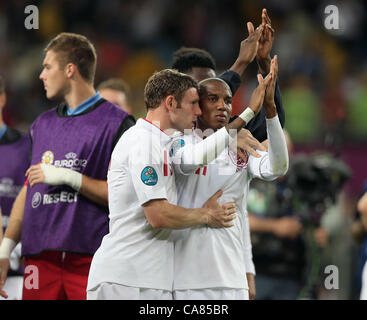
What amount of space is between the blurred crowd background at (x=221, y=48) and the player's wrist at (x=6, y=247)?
5.16m

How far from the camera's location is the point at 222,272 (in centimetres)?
358

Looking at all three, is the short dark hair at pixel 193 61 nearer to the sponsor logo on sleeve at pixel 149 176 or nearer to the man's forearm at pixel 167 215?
the sponsor logo on sleeve at pixel 149 176

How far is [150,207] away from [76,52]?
1.60 m

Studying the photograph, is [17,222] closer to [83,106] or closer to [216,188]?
[83,106]

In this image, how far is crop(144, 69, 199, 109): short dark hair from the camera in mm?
3711

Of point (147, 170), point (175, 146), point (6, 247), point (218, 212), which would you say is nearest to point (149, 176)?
point (147, 170)

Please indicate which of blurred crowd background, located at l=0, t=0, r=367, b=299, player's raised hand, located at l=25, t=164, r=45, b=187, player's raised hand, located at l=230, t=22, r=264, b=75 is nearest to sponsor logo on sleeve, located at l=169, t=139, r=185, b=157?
player's raised hand, located at l=230, t=22, r=264, b=75

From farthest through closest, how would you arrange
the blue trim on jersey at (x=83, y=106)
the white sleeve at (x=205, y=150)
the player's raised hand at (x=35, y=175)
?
1. the blue trim on jersey at (x=83, y=106)
2. the player's raised hand at (x=35, y=175)
3. the white sleeve at (x=205, y=150)

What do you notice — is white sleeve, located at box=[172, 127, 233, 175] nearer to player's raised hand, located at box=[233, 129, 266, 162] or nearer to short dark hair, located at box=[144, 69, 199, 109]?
player's raised hand, located at box=[233, 129, 266, 162]

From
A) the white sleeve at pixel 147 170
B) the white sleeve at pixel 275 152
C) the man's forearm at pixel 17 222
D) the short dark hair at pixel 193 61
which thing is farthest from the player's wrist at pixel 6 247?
the white sleeve at pixel 275 152

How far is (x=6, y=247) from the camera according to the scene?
446 cm

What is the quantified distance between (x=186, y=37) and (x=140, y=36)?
2.79ft

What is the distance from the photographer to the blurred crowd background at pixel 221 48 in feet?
32.7

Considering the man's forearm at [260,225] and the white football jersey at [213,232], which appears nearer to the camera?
the white football jersey at [213,232]
